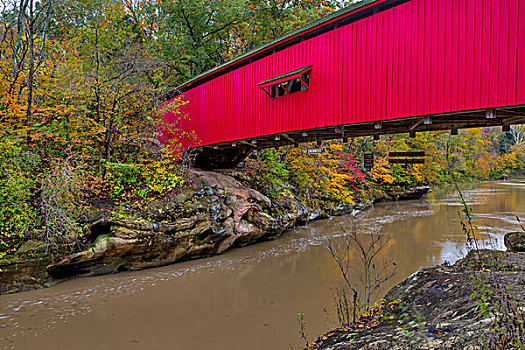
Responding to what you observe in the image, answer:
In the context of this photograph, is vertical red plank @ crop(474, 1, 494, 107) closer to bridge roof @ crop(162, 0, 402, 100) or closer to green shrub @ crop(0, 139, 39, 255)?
bridge roof @ crop(162, 0, 402, 100)

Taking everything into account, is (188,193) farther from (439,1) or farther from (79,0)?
(79,0)

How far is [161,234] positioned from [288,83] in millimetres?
5198

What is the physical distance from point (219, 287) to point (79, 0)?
584 inches

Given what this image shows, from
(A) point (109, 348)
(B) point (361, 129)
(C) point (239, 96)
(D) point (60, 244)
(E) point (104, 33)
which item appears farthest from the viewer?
(E) point (104, 33)

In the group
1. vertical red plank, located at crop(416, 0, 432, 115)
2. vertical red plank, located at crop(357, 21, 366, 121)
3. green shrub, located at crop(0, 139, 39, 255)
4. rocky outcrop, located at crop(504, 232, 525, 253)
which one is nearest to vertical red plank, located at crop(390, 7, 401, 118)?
vertical red plank, located at crop(416, 0, 432, 115)

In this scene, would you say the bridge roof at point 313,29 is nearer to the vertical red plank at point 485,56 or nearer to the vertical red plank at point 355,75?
the vertical red plank at point 355,75

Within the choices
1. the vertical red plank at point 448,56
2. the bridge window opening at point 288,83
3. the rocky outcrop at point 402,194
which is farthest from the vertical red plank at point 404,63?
the rocky outcrop at point 402,194

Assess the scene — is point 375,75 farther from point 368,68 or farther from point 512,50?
point 512,50

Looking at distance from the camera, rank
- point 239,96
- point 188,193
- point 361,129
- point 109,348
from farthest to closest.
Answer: point 239,96 → point 188,193 → point 361,129 → point 109,348

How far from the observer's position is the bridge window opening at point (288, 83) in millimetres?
7488

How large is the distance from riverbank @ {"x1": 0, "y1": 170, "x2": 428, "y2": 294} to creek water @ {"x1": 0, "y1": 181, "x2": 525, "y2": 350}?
0.28m

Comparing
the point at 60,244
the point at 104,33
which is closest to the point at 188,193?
the point at 60,244

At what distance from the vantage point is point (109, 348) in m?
3.81

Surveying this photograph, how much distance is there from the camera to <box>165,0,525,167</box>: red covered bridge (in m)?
4.97
